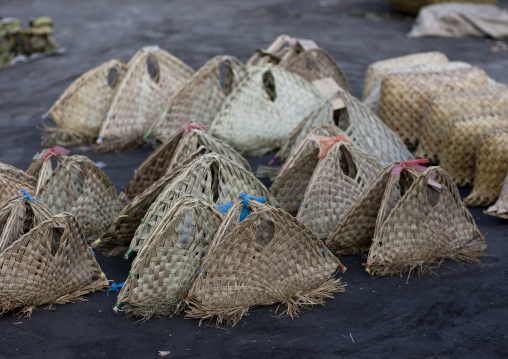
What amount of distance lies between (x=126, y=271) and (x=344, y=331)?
0.96 m

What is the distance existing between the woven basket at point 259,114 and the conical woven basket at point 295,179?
0.91 meters

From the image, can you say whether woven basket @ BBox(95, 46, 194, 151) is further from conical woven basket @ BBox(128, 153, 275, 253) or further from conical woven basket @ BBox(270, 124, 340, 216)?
conical woven basket @ BBox(128, 153, 275, 253)

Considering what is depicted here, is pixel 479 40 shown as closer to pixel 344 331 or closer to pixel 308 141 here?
pixel 308 141

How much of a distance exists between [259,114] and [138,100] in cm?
78

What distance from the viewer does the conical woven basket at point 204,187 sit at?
2832mm

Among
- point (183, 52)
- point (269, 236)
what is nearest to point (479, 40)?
point (183, 52)

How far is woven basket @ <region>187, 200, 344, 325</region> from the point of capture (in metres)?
2.51

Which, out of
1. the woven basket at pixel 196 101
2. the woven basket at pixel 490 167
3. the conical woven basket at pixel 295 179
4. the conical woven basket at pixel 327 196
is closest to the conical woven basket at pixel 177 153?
the conical woven basket at pixel 295 179

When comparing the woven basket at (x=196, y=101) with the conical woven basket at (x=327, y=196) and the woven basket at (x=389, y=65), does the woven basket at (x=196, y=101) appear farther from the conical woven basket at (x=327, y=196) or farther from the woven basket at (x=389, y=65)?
the conical woven basket at (x=327, y=196)

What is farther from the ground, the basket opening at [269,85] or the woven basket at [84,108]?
the basket opening at [269,85]

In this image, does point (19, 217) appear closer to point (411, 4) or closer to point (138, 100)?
point (138, 100)

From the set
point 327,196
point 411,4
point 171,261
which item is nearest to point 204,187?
point 171,261

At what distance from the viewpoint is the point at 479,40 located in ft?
22.4

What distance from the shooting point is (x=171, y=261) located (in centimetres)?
255
